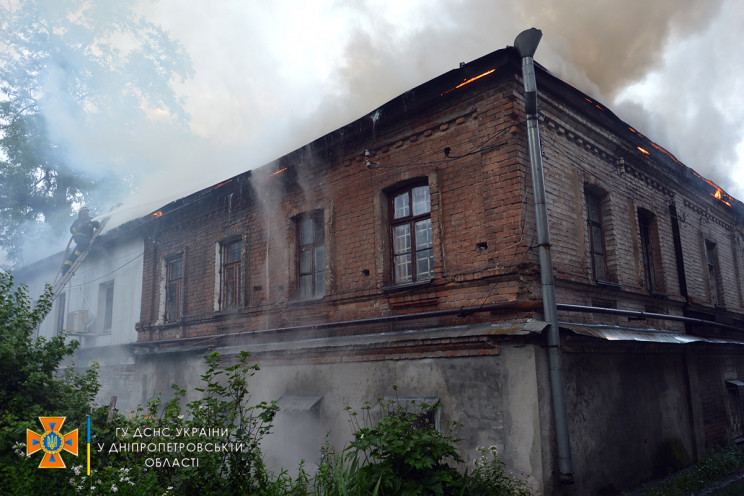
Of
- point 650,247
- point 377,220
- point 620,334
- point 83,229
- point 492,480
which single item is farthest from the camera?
point 83,229

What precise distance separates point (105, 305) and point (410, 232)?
11.6 m

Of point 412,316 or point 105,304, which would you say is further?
point 105,304

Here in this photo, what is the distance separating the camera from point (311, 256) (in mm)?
10062

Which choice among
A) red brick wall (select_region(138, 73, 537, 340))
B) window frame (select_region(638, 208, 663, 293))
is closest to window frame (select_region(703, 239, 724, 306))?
window frame (select_region(638, 208, 663, 293))

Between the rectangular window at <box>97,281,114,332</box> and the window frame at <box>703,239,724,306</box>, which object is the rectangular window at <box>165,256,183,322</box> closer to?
the rectangular window at <box>97,281,114,332</box>

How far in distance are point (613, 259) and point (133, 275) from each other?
39.2ft

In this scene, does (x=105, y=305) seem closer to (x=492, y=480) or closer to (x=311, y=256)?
(x=311, y=256)

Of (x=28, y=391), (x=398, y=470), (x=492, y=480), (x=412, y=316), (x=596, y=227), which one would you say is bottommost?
(x=492, y=480)

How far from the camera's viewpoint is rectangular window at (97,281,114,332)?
15758 millimetres

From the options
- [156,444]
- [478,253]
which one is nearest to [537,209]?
[478,253]

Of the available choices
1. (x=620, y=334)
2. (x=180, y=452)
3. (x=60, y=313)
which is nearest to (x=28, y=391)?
(x=180, y=452)

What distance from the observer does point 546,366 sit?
664cm

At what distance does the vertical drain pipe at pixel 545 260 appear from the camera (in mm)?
6281

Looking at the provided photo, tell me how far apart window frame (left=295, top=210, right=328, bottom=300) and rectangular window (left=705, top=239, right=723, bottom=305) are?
9241 millimetres
